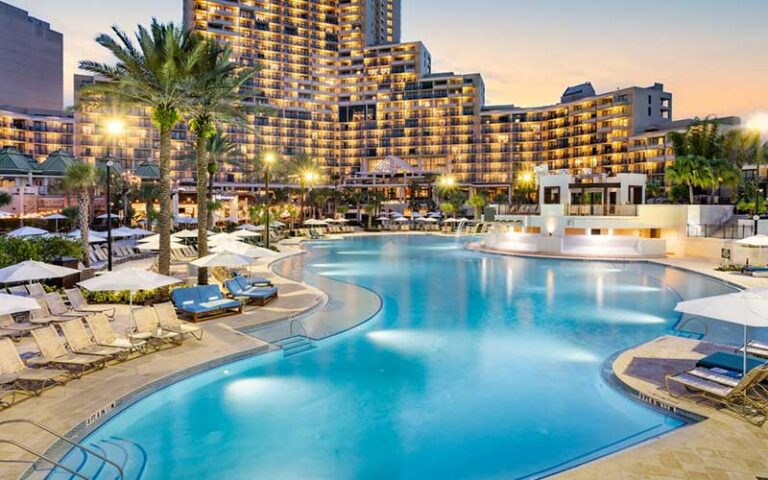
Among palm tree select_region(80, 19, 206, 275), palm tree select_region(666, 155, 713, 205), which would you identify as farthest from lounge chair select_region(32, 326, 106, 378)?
palm tree select_region(666, 155, 713, 205)

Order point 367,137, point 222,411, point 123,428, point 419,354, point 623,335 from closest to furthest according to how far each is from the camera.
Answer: point 123,428 → point 222,411 → point 419,354 → point 623,335 → point 367,137

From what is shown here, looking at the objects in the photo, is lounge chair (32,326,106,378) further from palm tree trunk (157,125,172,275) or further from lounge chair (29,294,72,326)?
palm tree trunk (157,125,172,275)

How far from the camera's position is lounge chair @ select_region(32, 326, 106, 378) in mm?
9367

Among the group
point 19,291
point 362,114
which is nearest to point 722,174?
point 19,291

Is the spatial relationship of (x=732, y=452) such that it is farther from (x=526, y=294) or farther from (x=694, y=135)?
(x=694, y=135)

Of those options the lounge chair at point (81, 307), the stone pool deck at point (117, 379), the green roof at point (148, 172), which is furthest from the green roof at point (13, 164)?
the stone pool deck at point (117, 379)

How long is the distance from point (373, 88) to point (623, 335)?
114105mm

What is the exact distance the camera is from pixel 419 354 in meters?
12.2

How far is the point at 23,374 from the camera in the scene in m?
8.62

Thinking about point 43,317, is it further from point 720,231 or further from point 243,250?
point 720,231

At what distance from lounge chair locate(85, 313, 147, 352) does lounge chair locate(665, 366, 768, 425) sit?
390 inches

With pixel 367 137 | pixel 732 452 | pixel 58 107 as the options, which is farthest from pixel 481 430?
pixel 58 107

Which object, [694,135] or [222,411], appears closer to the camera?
[222,411]

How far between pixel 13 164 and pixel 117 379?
1558 inches
